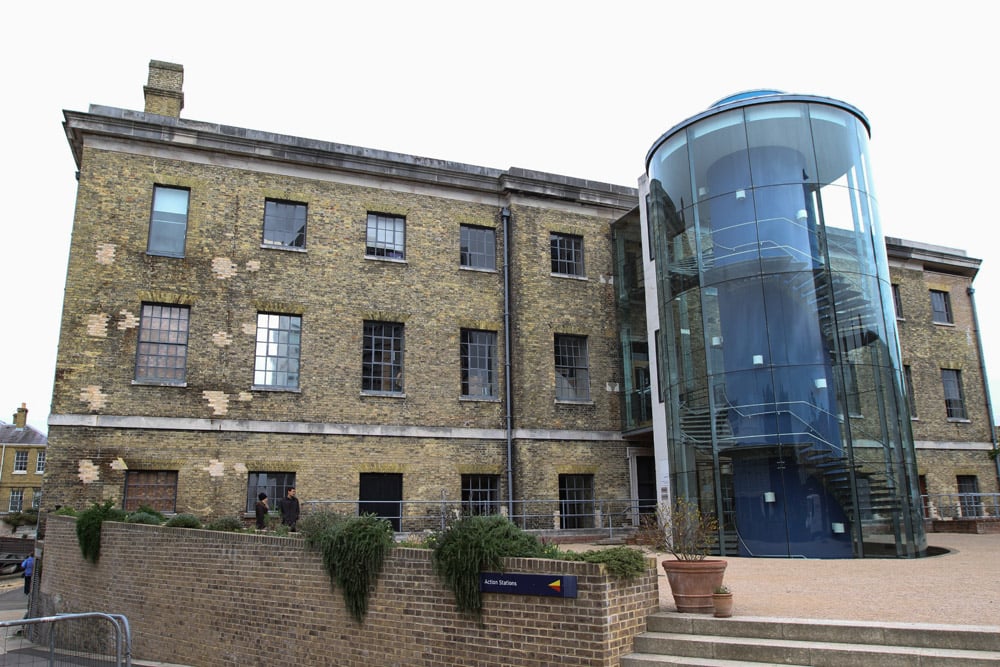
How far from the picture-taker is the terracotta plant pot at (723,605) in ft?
27.0

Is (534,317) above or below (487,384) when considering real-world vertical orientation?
above

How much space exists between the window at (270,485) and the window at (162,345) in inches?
115

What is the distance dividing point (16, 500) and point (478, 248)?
190 ft

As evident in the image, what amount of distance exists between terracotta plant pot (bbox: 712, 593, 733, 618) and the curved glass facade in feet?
25.0

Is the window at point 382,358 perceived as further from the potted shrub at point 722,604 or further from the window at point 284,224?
the potted shrub at point 722,604

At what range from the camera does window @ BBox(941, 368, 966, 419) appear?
2694cm

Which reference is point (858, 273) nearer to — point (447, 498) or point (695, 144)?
point (695, 144)

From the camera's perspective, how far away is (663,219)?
19266mm

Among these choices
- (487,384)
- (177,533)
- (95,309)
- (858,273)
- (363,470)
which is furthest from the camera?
(487,384)

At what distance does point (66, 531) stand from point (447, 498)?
8.65 m

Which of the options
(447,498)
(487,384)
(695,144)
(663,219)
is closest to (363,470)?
(447,498)

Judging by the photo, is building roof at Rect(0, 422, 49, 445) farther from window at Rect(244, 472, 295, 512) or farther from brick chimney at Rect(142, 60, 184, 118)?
window at Rect(244, 472, 295, 512)

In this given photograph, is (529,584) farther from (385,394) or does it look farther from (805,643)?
(385,394)

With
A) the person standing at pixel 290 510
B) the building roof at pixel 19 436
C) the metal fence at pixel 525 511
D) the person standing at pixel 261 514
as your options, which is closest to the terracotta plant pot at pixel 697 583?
the person standing at pixel 261 514
